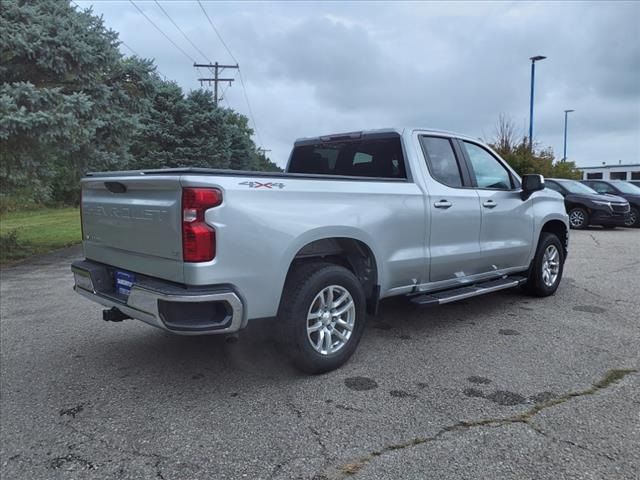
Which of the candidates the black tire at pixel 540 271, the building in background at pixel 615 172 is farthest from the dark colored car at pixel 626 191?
the building in background at pixel 615 172

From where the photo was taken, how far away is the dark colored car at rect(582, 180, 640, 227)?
16.5 metres

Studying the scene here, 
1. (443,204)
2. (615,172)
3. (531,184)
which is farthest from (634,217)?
(615,172)

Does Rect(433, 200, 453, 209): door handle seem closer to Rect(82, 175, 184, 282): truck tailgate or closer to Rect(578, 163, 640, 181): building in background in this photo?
Rect(82, 175, 184, 282): truck tailgate

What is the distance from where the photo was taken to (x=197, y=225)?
3.19m

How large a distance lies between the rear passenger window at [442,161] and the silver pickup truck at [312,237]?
0.01 m

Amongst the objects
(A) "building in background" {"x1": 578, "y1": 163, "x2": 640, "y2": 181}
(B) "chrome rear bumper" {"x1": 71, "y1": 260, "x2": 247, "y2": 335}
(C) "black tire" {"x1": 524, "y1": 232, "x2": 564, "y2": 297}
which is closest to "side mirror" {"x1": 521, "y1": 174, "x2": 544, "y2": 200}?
(C) "black tire" {"x1": 524, "y1": 232, "x2": 564, "y2": 297}

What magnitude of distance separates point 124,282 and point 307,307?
4.54ft

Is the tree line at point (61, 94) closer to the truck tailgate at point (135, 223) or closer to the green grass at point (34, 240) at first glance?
the green grass at point (34, 240)

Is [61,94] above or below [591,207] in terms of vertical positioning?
above

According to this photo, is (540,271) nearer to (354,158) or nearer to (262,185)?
(354,158)

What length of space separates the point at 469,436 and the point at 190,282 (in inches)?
74.9

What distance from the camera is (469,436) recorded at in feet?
9.98

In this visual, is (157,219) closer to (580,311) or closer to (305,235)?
(305,235)

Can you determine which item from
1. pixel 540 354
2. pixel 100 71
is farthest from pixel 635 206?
pixel 100 71
